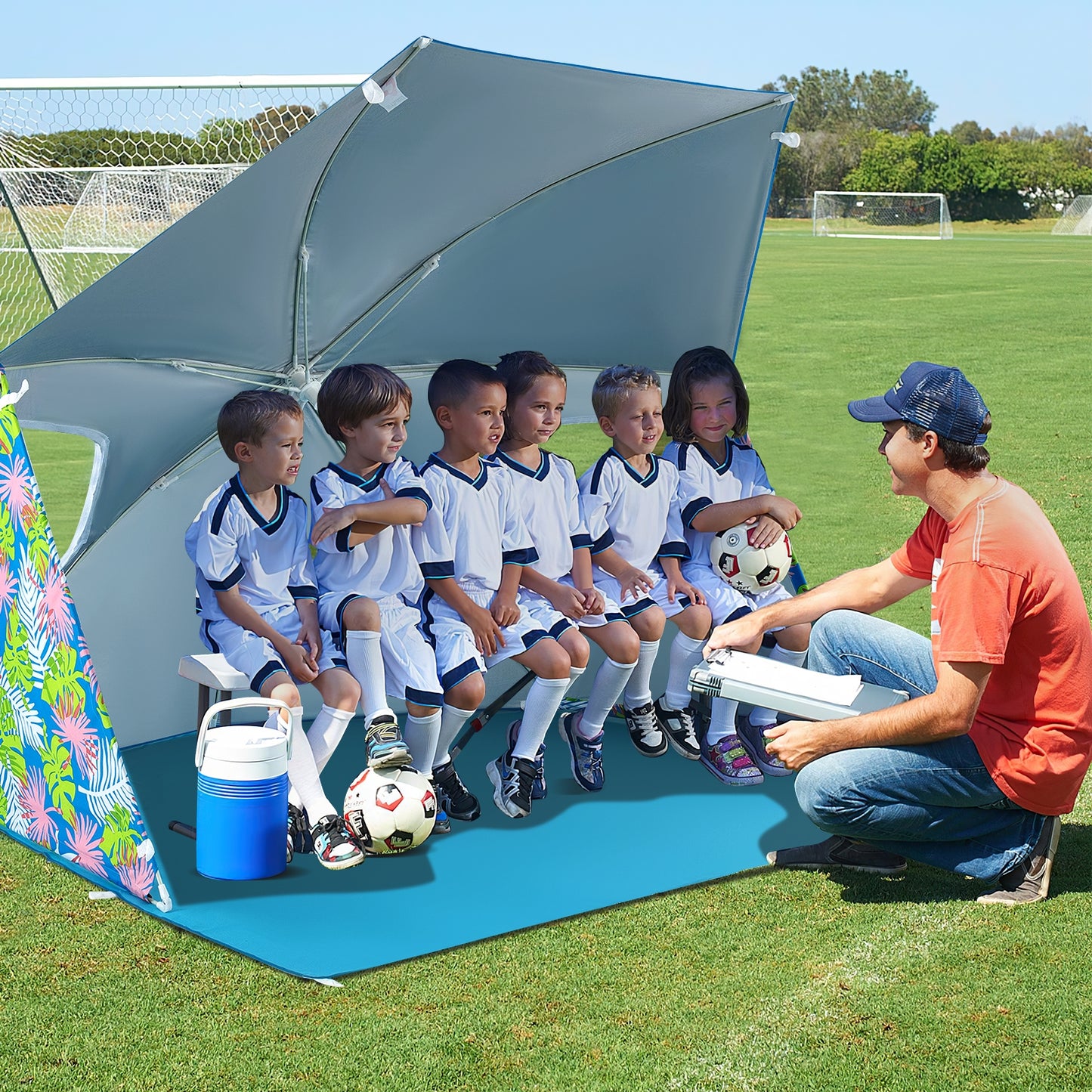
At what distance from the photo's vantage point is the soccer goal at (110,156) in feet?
13.6

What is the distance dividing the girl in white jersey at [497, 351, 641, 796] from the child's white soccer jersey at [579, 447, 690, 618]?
0.10 metres

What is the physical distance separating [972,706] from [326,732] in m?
1.97

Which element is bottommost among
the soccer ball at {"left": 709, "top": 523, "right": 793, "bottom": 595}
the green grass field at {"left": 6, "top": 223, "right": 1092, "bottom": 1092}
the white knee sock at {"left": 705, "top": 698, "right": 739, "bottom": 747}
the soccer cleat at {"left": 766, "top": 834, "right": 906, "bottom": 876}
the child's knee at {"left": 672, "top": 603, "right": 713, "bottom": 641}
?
the green grass field at {"left": 6, "top": 223, "right": 1092, "bottom": 1092}

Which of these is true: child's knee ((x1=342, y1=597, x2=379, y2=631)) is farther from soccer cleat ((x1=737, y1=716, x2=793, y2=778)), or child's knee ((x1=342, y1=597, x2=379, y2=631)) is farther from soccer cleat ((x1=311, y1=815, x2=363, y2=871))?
soccer cleat ((x1=737, y1=716, x2=793, y2=778))

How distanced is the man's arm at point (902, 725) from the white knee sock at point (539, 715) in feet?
3.46

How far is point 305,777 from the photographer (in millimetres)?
4043

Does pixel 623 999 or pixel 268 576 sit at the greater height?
pixel 268 576

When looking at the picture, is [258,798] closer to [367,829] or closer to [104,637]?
[367,829]

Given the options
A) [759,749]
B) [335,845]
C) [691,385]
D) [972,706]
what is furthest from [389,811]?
[691,385]

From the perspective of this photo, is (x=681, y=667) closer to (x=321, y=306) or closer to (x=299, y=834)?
(x=299, y=834)

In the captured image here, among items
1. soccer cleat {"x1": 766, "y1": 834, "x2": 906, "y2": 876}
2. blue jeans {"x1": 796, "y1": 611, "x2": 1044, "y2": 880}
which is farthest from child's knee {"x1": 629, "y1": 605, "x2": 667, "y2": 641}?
blue jeans {"x1": 796, "y1": 611, "x2": 1044, "y2": 880}

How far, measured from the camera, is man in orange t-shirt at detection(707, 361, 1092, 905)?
11.0 feet

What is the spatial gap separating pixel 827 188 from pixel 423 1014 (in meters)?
69.2

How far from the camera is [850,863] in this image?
12.8ft
